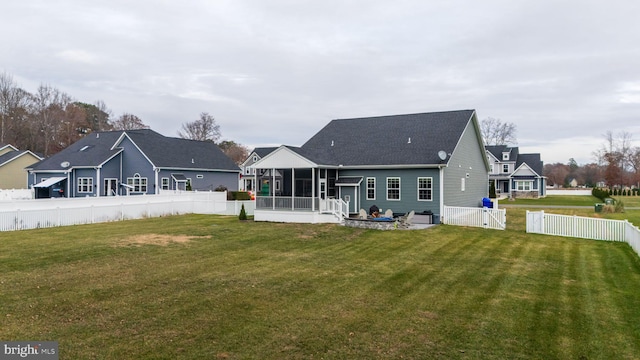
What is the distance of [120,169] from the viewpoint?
33.7 metres

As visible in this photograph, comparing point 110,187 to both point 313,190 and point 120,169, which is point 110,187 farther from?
point 313,190

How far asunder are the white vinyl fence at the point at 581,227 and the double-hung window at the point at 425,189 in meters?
4.83

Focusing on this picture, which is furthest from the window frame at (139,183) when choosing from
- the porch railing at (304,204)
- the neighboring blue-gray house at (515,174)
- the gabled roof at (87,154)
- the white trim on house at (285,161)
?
the neighboring blue-gray house at (515,174)

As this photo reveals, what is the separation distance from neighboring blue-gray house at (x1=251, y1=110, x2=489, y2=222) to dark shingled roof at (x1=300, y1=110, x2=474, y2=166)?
0.17ft

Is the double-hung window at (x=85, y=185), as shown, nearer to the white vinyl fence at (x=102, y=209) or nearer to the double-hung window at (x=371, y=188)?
the white vinyl fence at (x=102, y=209)

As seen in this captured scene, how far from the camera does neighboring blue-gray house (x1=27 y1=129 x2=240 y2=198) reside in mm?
32469

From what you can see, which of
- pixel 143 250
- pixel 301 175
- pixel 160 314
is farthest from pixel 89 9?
pixel 160 314

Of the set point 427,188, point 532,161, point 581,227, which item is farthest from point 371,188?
point 532,161

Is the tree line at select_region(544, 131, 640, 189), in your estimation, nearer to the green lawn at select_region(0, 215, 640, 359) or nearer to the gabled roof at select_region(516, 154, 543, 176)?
the gabled roof at select_region(516, 154, 543, 176)

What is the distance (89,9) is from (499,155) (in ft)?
166

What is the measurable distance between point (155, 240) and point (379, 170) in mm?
12598

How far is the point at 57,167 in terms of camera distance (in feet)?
112

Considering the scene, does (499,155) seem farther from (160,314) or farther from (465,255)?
(160,314)

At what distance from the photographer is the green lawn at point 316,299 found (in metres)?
5.61
